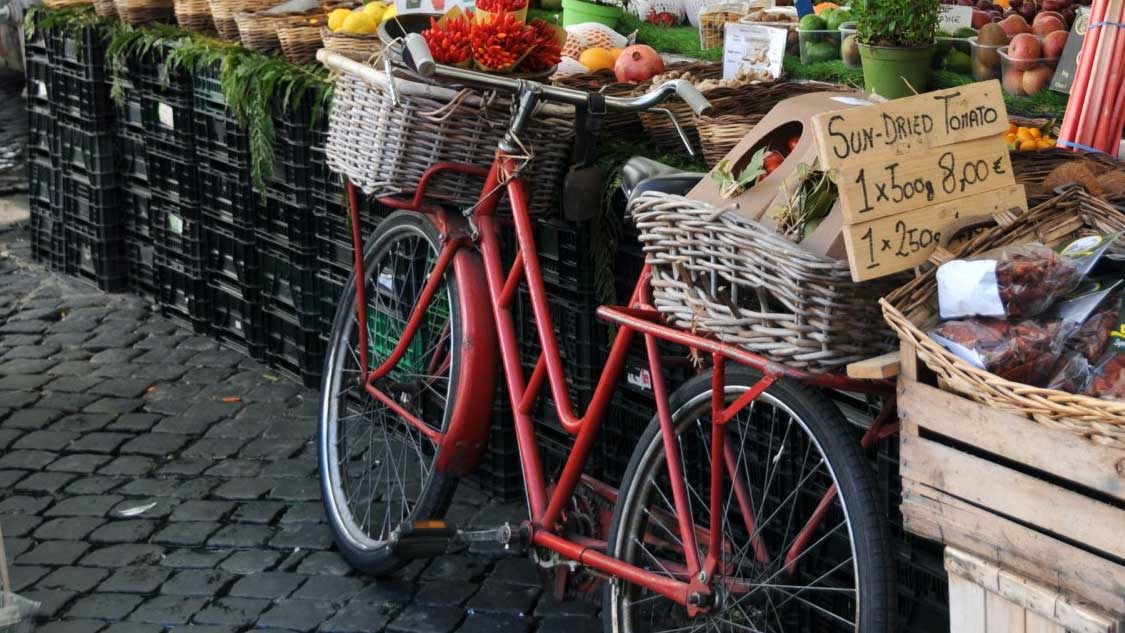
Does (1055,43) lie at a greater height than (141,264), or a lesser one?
greater

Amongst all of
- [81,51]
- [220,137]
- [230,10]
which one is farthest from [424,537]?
[81,51]

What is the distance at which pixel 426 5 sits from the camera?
5.20 m

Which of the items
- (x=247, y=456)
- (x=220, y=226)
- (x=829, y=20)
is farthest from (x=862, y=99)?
(x=220, y=226)

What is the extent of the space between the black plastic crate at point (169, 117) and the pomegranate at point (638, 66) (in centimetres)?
225

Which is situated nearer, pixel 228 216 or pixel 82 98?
pixel 228 216

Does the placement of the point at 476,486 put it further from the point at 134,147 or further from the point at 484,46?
the point at 134,147

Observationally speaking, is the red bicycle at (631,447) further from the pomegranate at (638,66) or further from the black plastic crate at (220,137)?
the black plastic crate at (220,137)

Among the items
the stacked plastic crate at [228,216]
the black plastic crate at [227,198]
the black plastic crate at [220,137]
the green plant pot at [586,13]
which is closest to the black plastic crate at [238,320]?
the stacked plastic crate at [228,216]

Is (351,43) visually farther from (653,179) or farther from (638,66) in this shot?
(653,179)

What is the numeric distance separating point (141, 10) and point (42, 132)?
3.54 feet

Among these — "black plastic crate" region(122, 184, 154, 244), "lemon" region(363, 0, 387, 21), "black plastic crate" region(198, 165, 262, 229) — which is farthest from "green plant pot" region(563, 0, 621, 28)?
"black plastic crate" region(122, 184, 154, 244)

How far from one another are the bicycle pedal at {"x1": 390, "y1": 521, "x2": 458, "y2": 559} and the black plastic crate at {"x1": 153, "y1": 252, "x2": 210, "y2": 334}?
108 inches

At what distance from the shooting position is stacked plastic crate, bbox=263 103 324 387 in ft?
17.5

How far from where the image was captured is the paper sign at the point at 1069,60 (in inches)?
166
